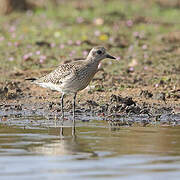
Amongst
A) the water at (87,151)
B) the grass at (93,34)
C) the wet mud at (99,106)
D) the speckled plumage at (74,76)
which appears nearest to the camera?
the water at (87,151)

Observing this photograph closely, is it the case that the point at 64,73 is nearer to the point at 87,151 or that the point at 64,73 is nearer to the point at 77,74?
the point at 77,74

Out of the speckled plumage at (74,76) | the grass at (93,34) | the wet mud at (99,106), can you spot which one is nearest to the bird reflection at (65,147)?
the wet mud at (99,106)

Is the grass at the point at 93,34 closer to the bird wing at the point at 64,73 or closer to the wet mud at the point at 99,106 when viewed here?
the wet mud at the point at 99,106

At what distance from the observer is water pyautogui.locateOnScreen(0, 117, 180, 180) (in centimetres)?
656

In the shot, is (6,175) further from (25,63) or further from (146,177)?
(25,63)

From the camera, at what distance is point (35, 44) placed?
16.2 metres

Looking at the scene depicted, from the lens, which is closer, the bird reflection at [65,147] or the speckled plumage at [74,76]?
the bird reflection at [65,147]

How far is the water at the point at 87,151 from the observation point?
6.56 metres

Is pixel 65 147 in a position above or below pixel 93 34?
below

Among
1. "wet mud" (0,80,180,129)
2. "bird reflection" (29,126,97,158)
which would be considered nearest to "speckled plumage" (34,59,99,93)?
"wet mud" (0,80,180,129)

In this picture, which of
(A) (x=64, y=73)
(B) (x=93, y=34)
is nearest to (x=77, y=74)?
(A) (x=64, y=73)

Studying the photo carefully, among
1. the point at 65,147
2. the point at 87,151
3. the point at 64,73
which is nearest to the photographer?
the point at 87,151

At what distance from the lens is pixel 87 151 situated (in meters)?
7.63

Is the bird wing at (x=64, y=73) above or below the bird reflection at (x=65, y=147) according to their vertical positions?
above
